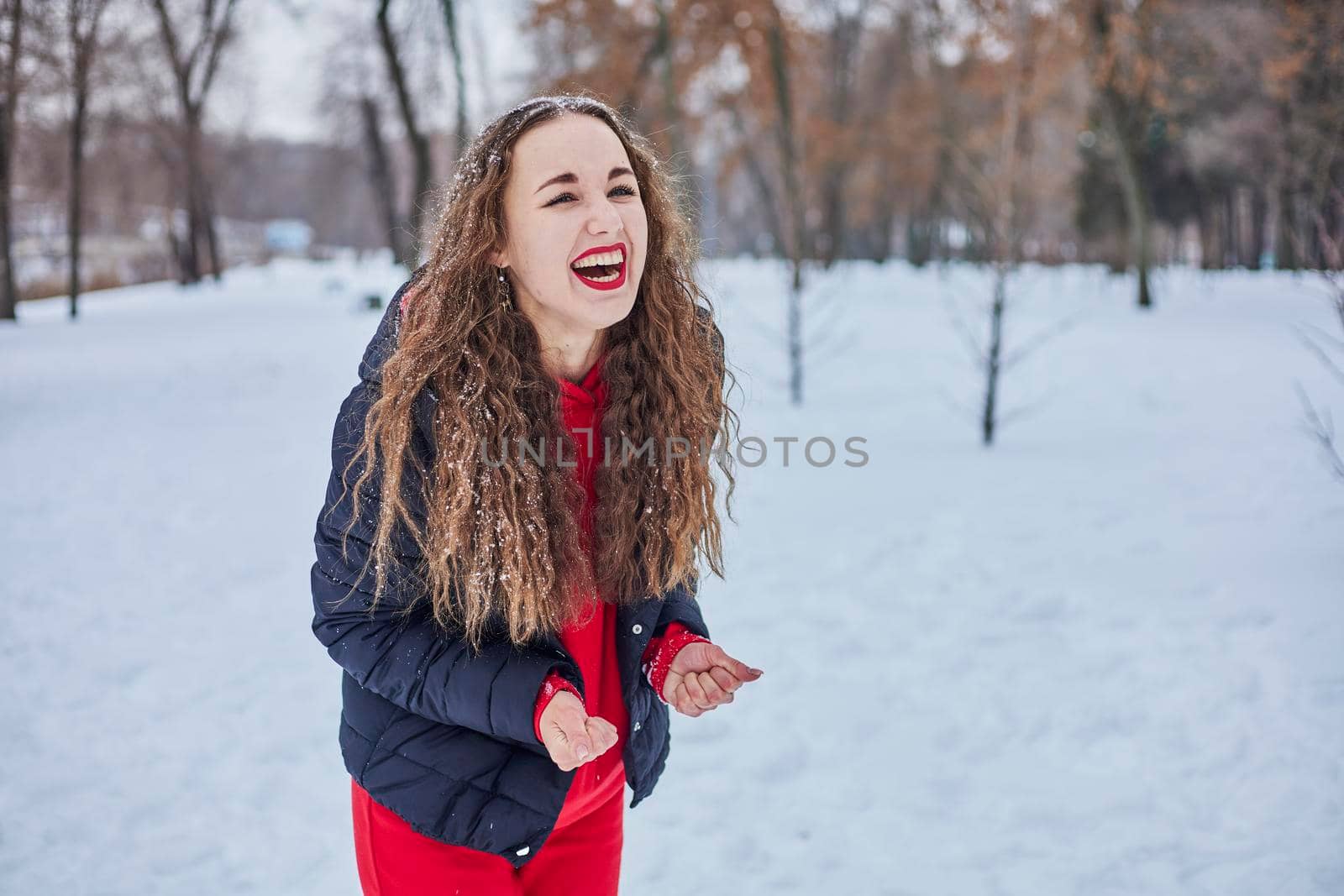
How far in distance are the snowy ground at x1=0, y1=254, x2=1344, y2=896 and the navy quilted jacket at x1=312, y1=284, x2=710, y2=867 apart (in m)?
0.91

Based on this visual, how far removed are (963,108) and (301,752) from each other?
30.1 meters

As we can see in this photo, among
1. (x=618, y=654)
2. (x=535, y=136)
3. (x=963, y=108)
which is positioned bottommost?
(x=618, y=654)

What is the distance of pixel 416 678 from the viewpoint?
150 centimetres

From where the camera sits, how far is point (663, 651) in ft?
5.69

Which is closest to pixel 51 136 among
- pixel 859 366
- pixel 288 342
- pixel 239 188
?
pixel 288 342

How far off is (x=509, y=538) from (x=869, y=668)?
3.20 m

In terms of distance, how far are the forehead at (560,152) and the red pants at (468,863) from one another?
3.59ft

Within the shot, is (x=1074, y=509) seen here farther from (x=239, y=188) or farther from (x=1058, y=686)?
(x=239, y=188)

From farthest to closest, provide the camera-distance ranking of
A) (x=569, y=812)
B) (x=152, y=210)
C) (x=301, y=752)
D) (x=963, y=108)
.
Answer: (x=152, y=210)
(x=963, y=108)
(x=301, y=752)
(x=569, y=812)

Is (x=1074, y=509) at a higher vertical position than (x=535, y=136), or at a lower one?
lower

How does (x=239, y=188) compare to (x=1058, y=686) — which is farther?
(x=239, y=188)

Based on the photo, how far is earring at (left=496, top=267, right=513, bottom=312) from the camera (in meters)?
1.62

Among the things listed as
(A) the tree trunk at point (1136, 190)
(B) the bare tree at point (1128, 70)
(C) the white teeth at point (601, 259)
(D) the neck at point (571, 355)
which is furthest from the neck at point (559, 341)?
(A) the tree trunk at point (1136, 190)

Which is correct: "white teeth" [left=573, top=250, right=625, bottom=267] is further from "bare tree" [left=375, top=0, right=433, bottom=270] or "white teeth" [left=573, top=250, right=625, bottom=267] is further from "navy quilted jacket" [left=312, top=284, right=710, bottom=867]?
"bare tree" [left=375, top=0, right=433, bottom=270]
